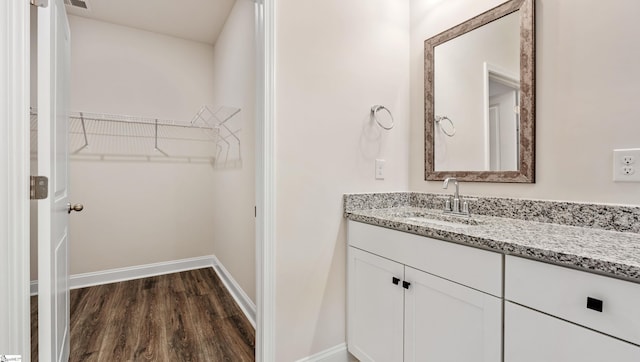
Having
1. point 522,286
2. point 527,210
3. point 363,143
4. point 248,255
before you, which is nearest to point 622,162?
point 527,210

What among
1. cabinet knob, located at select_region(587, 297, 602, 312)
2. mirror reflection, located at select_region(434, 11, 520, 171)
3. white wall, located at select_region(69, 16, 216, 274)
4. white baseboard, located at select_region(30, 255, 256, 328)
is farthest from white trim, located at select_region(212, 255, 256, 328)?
cabinet knob, located at select_region(587, 297, 602, 312)

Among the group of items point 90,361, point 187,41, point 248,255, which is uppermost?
point 187,41

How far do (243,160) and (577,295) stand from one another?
2.21 m

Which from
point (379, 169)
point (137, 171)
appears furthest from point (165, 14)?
point (379, 169)

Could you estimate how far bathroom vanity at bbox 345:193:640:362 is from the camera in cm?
75

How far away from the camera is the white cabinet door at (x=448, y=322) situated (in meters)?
0.98

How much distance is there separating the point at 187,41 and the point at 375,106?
8.79 ft

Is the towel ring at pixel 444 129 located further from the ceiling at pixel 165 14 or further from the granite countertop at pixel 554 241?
the ceiling at pixel 165 14

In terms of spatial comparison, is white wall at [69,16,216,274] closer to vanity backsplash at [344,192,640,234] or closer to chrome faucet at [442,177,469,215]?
vanity backsplash at [344,192,640,234]

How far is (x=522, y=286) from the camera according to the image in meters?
0.90

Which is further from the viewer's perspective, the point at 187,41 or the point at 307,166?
the point at 187,41

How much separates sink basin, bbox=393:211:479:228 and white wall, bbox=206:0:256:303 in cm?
115

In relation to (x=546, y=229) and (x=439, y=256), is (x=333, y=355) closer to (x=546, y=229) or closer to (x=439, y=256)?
(x=439, y=256)

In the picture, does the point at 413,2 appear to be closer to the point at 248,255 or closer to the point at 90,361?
the point at 248,255
